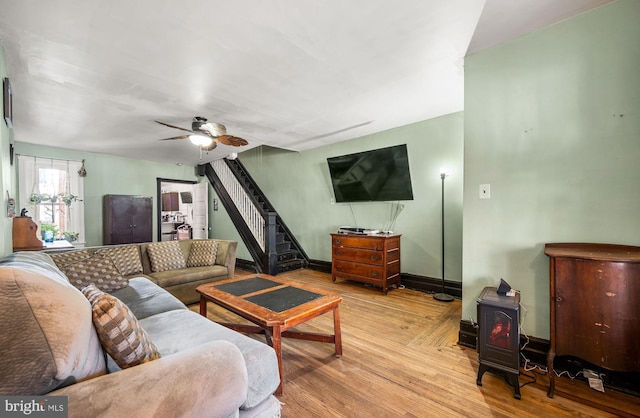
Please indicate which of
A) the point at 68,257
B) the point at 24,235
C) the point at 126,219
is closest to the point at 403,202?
the point at 68,257

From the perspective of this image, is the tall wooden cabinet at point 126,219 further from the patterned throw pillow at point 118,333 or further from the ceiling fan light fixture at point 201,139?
the patterned throw pillow at point 118,333

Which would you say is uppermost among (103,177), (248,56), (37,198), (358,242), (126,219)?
(248,56)

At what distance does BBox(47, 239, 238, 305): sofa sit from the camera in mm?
3182

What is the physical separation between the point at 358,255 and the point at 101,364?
11.2 feet

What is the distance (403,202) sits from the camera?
427cm

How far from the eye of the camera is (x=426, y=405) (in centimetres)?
166

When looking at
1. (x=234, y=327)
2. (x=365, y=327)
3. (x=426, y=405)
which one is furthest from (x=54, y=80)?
(x=426, y=405)

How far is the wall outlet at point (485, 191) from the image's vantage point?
235 centimetres

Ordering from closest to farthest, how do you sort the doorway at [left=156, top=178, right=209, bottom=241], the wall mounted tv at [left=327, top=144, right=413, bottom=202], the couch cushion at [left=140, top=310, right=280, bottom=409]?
1. the couch cushion at [left=140, top=310, right=280, bottom=409]
2. the wall mounted tv at [left=327, top=144, right=413, bottom=202]
3. the doorway at [left=156, top=178, right=209, bottom=241]

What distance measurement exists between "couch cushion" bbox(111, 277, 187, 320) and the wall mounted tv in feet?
10.5

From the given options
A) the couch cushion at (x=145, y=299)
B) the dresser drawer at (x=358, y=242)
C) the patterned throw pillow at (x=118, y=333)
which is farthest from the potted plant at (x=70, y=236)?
the patterned throw pillow at (x=118, y=333)

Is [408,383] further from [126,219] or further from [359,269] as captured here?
[126,219]

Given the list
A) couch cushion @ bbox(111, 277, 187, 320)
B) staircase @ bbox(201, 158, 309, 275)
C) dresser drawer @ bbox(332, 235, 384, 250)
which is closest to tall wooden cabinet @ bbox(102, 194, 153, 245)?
staircase @ bbox(201, 158, 309, 275)

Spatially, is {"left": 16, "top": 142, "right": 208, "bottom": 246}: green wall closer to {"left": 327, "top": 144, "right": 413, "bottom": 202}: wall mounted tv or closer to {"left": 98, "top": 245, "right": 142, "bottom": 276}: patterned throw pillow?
{"left": 98, "top": 245, "right": 142, "bottom": 276}: patterned throw pillow
